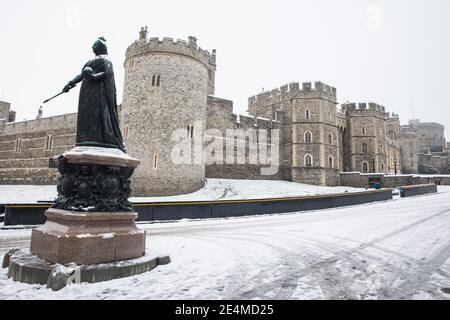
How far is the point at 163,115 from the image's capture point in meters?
18.6

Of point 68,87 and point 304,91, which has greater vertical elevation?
point 304,91

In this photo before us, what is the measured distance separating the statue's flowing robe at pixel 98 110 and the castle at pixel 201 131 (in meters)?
13.4

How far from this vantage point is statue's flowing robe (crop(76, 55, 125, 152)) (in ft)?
15.3

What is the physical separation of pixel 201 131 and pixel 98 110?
50.9ft

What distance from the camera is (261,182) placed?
24.9 metres

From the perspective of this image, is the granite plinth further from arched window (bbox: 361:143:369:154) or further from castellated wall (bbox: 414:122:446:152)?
castellated wall (bbox: 414:122:446:152)

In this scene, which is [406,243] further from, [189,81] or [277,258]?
[189,81]

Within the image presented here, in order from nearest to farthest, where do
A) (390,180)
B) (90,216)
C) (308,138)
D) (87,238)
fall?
(87,238)
(90,216)
(390,180)
(308,138)

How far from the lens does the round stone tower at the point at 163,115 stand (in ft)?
59.3

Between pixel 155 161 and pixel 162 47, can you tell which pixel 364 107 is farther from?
pixel 155 161

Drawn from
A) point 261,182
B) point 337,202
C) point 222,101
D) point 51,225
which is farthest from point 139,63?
point 51,225

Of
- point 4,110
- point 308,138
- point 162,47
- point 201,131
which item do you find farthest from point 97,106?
point 4,110

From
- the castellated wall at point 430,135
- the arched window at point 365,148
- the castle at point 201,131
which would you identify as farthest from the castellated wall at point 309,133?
the castellated wall at point 430,135

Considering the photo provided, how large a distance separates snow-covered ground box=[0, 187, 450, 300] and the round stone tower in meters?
10.9
